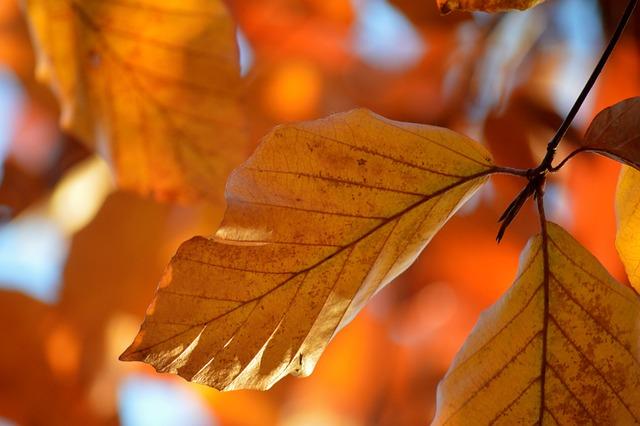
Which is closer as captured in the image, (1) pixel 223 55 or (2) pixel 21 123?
(1) pixel 223 55

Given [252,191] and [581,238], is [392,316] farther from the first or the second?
[252,191]

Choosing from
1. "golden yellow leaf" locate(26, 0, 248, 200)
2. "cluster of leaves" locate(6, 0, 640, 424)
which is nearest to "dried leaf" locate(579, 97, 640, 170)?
"cluster of leaves" locate(6, 0, 640, 424)

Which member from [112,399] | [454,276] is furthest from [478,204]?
[112,399]

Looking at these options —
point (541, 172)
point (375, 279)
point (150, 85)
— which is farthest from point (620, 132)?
point (150, 85)

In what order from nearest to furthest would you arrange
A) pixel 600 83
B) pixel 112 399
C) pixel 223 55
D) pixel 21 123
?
pixel 223 55, pixel 600 83, pixel 112 399, pixel 21 123

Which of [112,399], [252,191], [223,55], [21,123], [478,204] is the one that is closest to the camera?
[252,191]

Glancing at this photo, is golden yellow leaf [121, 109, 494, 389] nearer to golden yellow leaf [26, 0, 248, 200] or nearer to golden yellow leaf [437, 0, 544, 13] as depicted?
golden yellow leaf [437, 0, 544, 13]

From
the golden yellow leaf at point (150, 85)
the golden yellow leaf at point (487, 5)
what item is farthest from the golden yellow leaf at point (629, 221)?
the golden yellow leaf at point (150, 85)
